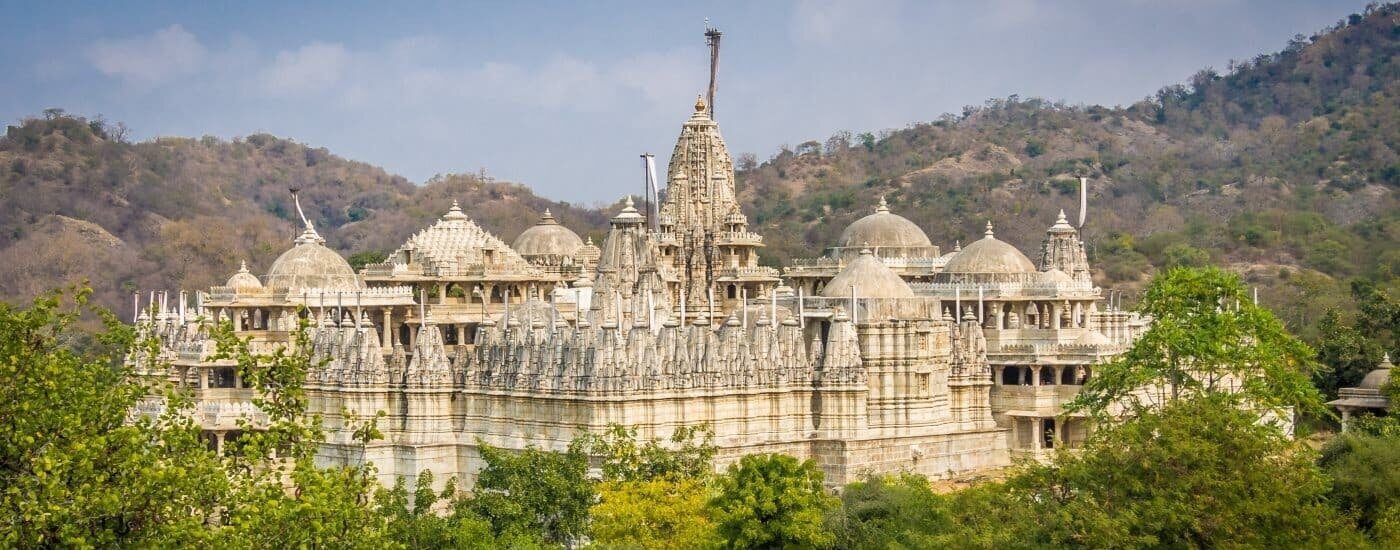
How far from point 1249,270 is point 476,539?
6256cm

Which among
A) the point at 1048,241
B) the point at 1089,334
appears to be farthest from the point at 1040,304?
the point at 1048,241

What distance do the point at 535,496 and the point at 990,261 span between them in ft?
71.3

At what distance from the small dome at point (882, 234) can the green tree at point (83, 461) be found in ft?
122

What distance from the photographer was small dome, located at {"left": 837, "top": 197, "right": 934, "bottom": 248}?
6638 cm

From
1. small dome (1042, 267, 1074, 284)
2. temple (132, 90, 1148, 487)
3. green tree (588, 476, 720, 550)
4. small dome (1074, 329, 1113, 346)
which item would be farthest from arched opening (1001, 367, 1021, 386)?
green tree (588, 476, 720, 550)

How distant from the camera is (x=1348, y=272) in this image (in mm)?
94125

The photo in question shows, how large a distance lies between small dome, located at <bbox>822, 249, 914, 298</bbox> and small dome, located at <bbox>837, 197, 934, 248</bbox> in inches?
475

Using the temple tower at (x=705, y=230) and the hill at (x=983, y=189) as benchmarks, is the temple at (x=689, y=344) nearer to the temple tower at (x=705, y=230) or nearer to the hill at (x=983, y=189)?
the temple tower at (x=705, y=230)

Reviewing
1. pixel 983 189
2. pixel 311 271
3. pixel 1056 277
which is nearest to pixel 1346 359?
pixel 1056 277

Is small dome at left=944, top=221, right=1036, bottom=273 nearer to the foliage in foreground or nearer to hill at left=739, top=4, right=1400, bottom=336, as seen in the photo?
the foliage in foreground

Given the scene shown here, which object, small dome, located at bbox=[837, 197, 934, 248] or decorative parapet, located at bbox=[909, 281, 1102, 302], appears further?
small dome, located at bbox=[837, 197, 934, 248]

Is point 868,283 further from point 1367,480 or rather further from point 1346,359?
point 1346,359

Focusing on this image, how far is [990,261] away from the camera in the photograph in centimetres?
6172

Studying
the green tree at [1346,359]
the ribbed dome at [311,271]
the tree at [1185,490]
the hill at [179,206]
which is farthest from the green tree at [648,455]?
the hill at [179,206]
